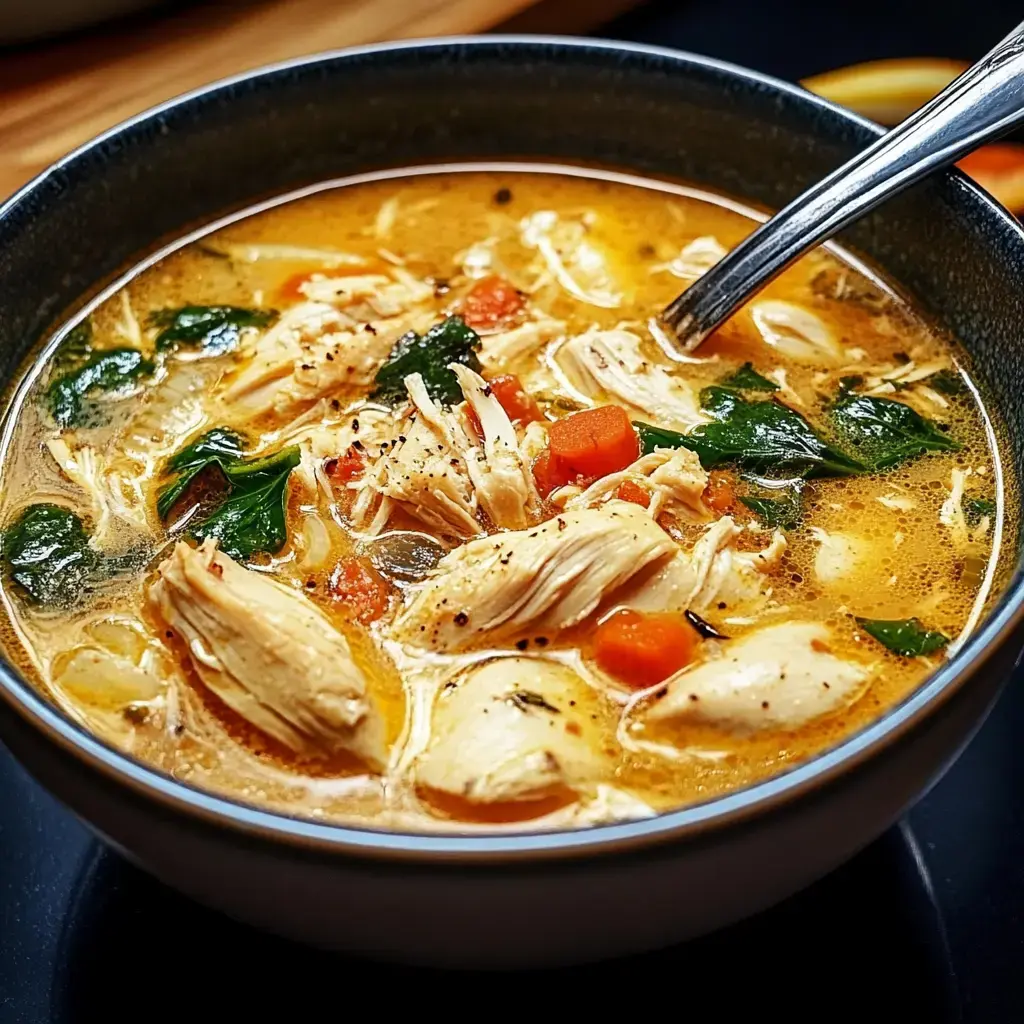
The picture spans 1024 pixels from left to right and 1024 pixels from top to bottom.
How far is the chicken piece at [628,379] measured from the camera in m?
→ 1.98

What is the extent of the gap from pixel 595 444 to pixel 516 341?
1.10 ft

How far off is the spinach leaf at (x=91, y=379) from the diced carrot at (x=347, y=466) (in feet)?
1.37

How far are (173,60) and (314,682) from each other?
5.69ft

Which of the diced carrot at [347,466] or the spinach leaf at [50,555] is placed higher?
the diced carrot at [347,466]

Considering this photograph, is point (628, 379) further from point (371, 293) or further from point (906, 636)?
point (906, 636)

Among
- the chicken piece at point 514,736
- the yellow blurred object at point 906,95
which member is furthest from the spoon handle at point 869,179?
the chicken piece at point 514,736

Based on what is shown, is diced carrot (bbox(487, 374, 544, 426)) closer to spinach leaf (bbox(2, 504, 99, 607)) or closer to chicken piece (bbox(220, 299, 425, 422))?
chicken piece (bbox(220, 299, 425, 422))

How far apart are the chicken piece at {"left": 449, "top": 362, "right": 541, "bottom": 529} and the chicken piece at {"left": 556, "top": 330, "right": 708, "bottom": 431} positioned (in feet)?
0.70

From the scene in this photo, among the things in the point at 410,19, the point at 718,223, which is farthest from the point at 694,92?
the point at 410,19

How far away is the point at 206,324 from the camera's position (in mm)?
2201

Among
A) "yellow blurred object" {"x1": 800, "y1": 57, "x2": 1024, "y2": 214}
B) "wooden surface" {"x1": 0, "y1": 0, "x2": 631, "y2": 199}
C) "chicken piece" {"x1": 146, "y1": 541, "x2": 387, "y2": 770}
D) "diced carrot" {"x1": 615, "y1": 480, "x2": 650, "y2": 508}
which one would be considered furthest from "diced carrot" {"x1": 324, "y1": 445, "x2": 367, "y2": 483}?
"yellow blurred object" {"x1": 800, "y1": 57, "x2": 1024, "y2": 214}

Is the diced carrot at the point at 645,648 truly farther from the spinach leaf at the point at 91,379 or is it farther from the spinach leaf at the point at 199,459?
the spinach leaf at the point at 91,379

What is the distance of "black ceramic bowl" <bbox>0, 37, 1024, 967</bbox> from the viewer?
46.8 inches

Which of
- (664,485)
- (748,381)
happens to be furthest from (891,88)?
(664,485)
